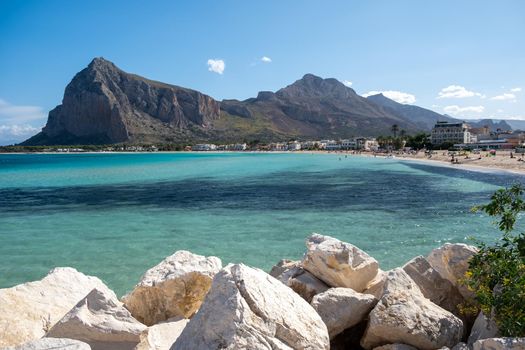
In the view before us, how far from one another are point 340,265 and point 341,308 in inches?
54.0

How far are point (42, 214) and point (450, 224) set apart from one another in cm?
2905

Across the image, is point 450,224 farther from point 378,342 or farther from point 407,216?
point 378,342

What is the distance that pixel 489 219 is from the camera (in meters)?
25.9

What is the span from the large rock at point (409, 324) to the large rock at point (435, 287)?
5.33ft

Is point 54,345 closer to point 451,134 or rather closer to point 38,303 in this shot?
point 38,303

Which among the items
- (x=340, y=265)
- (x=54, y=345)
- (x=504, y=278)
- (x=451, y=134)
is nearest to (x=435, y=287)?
(x=340, y=265)

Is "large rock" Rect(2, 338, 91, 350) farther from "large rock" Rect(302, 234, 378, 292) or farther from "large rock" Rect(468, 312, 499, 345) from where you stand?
"large rock" Rect(468, 312, 499, 345)

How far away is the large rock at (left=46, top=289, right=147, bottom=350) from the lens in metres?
5.90

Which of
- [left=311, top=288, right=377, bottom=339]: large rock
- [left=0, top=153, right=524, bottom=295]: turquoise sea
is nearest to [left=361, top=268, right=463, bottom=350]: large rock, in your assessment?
[left=311, top=288, right=377, bottom=339]: large rock

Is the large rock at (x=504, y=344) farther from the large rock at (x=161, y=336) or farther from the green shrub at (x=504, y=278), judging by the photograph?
the large rock at (x=161, y=336)

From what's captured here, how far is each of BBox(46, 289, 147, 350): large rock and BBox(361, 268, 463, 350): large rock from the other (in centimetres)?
386

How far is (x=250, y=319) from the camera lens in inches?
185

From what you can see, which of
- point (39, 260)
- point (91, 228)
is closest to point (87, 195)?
point (91, 228)

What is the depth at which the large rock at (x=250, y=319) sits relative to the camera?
15.1 ft
